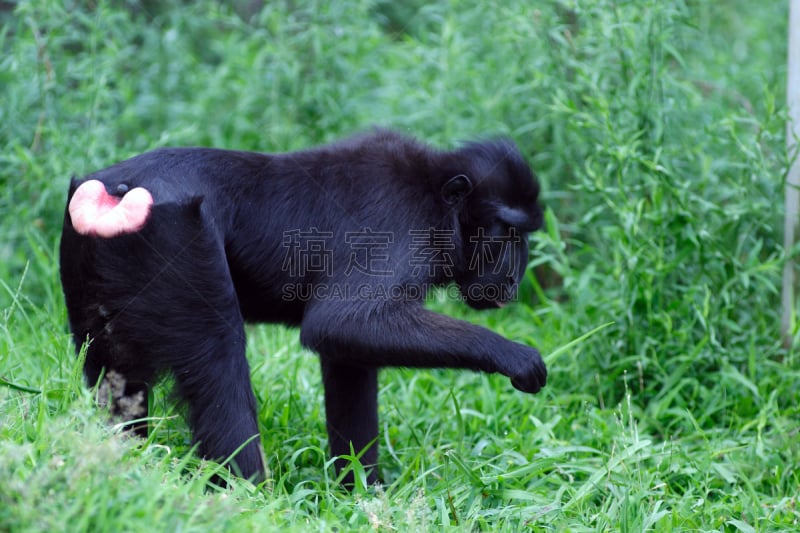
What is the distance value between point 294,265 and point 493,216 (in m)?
0.95

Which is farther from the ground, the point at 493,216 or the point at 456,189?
the point at 456,189

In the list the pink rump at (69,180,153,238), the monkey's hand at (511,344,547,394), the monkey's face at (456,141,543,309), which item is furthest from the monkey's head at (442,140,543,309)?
the pink rump at (69,180,153,238)

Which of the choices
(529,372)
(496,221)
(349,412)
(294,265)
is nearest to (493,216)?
(496,221)

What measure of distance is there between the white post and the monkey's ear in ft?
6.91

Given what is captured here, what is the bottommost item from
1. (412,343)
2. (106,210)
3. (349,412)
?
(349,412)

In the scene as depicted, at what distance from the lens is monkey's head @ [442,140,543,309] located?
3.90 metres

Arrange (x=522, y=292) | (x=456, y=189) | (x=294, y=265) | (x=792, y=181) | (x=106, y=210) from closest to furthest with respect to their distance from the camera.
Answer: (x=106, y=210)
(x=294, y=265)
(x=456, y=189)
(x=792, y=181)
(x=522, y=292)

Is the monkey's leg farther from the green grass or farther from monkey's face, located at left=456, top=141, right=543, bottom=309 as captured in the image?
monkey's face, located at left=456, top=141, right=543, bottom=309

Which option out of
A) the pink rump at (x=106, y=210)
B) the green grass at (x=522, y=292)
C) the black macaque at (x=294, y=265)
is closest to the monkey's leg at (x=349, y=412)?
the black macaque at (x=294, y=265)

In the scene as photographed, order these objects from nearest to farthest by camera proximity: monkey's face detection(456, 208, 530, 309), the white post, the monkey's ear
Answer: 1. the monkey's ear
2. monkey's face detection(456, 208, 530, 309)
3. the white post

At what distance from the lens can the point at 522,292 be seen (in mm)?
5977

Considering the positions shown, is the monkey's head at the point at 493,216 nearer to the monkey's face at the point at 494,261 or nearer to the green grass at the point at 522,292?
the monkey's face at the point at 494,261

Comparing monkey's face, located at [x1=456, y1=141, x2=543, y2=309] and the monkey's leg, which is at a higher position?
monkey's face, located at [x1=456, y1=141, x2=543, y2=309]

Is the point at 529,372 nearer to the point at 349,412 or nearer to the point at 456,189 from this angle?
the point at 456,189
